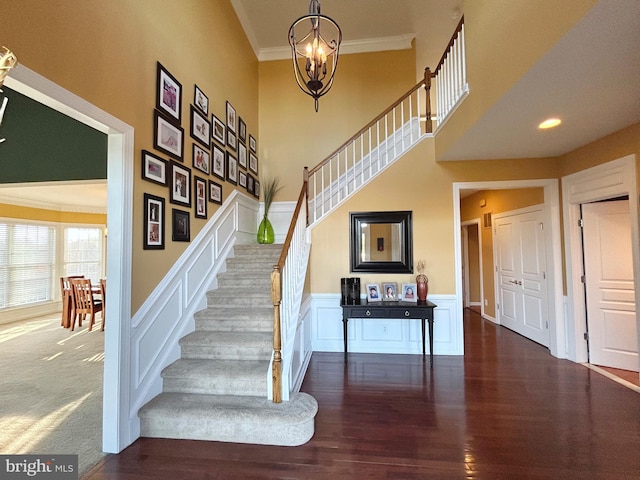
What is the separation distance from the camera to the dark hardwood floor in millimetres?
1912

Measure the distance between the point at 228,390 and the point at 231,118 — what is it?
11.5 feet

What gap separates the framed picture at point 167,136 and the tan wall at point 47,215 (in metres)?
6.07

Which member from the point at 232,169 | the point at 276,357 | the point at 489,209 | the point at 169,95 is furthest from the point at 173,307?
the point at 489,209

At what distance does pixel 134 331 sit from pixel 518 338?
5.29m

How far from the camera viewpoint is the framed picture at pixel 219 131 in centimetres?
367

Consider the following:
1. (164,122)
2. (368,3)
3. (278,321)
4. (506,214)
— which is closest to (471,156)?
(506,214)

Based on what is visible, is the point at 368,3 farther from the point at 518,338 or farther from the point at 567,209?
the point at 518,338

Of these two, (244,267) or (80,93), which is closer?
(80,93)

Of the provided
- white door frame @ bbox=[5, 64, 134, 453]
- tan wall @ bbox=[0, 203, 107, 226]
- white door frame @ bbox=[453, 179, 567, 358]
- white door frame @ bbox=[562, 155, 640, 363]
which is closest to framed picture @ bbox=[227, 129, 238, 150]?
white door frame @ bbox=[5, 64, 134, 453]

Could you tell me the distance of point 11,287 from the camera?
244 inches

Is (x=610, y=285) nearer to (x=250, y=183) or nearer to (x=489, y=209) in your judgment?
(x=489, y=209)

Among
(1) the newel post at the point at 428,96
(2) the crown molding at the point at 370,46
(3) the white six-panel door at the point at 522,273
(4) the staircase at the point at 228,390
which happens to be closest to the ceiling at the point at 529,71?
(2) the crown molding at the point at 370,46

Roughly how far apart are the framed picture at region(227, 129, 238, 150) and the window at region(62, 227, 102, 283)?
6172 millimetres

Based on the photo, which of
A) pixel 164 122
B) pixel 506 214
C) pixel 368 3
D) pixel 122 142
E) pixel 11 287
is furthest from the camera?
pixel 11 287
